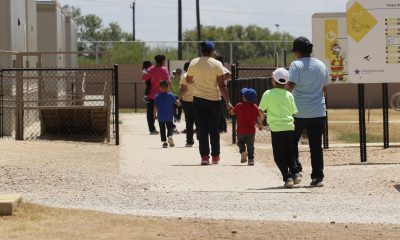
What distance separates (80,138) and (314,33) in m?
6.16

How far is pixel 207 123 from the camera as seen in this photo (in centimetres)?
1535

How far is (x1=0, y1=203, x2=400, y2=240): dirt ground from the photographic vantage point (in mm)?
8836

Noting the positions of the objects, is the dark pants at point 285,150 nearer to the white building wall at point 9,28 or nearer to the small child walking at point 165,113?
the small child walking at point 165,113

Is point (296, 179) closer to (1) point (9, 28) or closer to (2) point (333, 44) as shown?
(2) point (333, 44)

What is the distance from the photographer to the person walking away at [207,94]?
15227mm

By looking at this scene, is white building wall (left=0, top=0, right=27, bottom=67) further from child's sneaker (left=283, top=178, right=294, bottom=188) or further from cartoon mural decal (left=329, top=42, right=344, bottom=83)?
child's sneaker (left=283, top=178, right=294, bottom=188)

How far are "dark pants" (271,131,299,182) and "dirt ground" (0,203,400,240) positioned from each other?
2868 millimetres

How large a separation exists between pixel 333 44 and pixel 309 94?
23.3 feet

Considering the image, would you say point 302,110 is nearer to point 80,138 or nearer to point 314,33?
point 314,33

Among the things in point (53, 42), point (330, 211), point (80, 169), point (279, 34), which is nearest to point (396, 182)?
point (330, 211)

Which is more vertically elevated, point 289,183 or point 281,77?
point 281,77

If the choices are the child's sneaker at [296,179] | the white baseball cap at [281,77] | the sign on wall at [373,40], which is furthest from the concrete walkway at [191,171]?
the sign on wall at [373,40]

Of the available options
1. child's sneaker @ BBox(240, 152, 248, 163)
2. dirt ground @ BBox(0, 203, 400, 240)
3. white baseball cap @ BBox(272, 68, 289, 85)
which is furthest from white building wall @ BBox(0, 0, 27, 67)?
dirt ground @ BBox(0, 203, 400, 240)

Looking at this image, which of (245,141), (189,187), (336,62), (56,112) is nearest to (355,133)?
(336,62)
